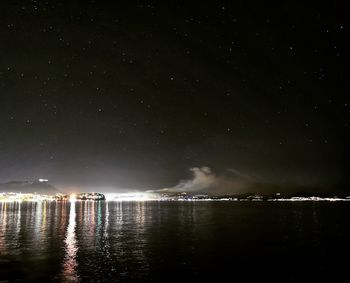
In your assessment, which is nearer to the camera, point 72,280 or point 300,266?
point 72,280

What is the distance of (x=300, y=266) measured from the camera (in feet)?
110

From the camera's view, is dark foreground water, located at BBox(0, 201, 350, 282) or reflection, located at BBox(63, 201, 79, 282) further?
dark foreground water, located at BBox(0, 201, 350, 282)

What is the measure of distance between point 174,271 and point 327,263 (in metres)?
14.1

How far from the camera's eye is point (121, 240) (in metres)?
50.5

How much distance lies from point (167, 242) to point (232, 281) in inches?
823

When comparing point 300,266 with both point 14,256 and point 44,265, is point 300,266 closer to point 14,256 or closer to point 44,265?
point 44,265

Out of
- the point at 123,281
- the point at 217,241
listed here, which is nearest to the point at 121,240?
the point at 217,241

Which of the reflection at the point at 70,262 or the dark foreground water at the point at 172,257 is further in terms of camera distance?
the dark foreground water at the point at 172,257

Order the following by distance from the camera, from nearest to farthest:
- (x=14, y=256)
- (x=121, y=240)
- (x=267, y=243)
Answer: (x=14, y=256)
(x=267, y=243)
(x=121, y=240)

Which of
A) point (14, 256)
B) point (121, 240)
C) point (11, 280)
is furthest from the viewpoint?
point (121, 240)

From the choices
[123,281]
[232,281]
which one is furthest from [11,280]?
[232,281]

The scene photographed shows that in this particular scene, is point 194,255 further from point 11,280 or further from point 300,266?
point 11,280

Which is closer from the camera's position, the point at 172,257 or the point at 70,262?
the point at 70,262

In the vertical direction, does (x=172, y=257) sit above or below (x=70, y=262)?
below
